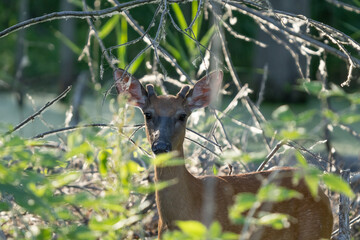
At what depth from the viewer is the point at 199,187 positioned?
3635 millimetres

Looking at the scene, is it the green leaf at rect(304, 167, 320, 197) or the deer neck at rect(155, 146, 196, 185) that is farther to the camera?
the deer neck at rect(155, 146, 196, 185)

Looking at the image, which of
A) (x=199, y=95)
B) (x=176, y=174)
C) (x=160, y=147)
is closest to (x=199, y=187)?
(x=176, y=174)

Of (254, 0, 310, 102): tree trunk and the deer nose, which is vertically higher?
the deer nose

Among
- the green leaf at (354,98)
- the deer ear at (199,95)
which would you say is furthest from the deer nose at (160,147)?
the green leaf at (354,98)

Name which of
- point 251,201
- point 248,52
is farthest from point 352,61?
point 248,52

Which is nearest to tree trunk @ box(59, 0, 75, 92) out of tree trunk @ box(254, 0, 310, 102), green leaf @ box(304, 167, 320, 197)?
tree trunk @ box(254, 0, 310, 102)

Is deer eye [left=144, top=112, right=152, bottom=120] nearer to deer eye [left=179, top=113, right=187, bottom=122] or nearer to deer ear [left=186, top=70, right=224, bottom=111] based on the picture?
deer eye [left=179, top=113, right=187, bottom=122]

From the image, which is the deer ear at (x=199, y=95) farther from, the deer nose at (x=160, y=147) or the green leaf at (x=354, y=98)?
the green leaf at (x=354, y=98)

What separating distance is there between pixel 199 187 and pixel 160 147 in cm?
33

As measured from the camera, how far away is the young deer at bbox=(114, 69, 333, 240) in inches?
137

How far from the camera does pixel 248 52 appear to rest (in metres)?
12.7

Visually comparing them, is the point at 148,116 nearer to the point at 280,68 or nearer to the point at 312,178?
the point at 312,178

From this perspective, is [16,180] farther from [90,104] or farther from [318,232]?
[90,104]

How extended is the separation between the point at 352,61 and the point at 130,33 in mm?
8192
